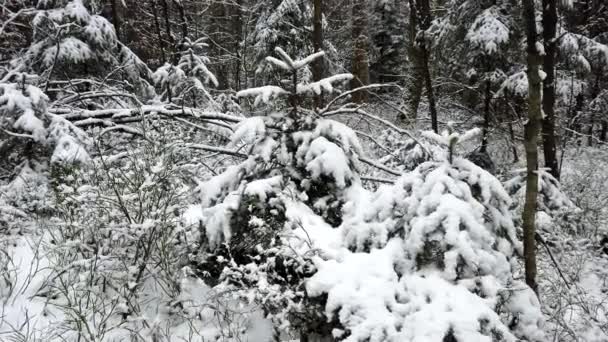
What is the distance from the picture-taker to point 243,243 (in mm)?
3473

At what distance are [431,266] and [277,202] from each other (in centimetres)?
132

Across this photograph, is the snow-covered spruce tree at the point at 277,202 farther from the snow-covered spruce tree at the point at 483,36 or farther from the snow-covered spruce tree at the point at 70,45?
the snow-covered spruce tree at the point at 483,36

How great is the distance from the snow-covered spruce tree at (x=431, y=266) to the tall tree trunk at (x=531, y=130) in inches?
12.5

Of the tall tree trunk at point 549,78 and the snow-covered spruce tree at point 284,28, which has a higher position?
the snow-covered spruce tree at point 284,28

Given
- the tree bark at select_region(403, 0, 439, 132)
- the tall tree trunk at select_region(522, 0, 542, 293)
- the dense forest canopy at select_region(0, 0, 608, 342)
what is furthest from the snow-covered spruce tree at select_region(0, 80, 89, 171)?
the tree bark at select_region(403, 0, 439, 132)

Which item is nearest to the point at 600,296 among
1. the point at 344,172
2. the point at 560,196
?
the point at 560,196

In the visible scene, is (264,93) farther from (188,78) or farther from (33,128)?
(188,78)

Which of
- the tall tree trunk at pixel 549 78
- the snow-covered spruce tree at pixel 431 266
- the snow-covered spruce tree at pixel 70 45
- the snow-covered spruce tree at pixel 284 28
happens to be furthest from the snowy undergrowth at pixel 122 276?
the snow-covered spruce tree at pixel 284 28

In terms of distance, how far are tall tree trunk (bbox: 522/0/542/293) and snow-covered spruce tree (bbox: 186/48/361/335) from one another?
1.45 metres

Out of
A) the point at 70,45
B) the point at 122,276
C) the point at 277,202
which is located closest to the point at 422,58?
the point at 70,45

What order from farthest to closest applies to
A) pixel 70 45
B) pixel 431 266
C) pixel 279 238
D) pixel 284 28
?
pixel 284 28 → pixel 70 45 → pixel 279 238 → pixel 431 266

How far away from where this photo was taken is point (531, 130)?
3.21 m

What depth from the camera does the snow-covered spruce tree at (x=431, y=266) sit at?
2387 mm

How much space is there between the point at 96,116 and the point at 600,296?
7330 mm
